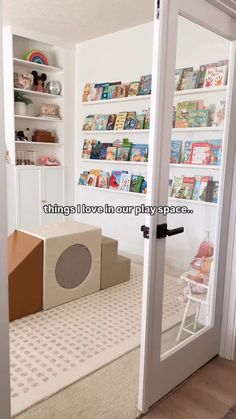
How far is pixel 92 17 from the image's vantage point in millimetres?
3453

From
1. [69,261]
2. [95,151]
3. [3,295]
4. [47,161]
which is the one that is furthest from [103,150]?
[3,295]

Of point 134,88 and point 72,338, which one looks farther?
point 134,88

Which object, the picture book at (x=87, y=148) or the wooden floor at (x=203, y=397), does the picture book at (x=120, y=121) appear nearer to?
the picture book at (x=87, y=148)

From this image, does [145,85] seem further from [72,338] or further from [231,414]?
[231,414]

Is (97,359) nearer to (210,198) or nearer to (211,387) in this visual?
(211,387)

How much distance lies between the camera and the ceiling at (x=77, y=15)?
10.4 feet

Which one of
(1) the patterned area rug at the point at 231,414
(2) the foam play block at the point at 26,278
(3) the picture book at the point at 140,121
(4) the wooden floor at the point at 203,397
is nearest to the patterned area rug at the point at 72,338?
(2) the foam play block at the point at 26,278

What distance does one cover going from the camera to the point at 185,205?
76.0 inches

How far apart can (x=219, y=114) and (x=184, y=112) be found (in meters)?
0.30

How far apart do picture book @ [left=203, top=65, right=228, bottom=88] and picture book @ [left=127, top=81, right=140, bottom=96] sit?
6.47 ft

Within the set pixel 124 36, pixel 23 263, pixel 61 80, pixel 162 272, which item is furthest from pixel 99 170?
pixel 162 272

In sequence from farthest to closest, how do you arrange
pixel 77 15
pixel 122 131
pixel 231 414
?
pixel 122 131 → pixel 77 15 → pixel 231 414

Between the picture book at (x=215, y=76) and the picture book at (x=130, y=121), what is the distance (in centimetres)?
197

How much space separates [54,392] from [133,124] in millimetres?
2856
